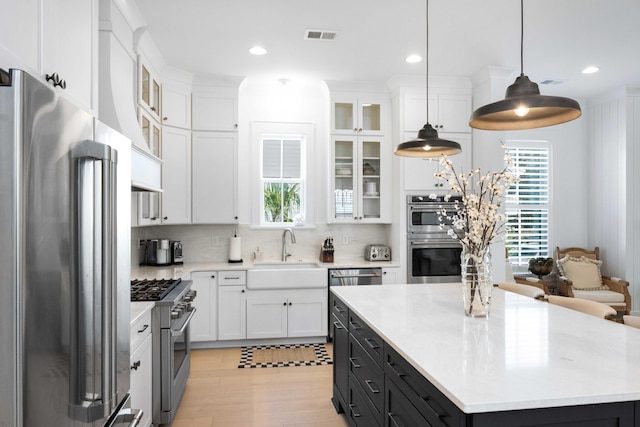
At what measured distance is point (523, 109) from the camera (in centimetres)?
178

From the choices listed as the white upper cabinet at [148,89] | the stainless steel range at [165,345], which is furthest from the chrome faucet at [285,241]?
the stainless steel range at [165,345]

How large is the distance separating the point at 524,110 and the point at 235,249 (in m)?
3.69

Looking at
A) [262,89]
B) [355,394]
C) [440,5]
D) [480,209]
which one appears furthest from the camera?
[262,89]

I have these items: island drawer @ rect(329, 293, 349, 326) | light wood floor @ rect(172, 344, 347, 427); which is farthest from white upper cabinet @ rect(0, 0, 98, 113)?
light wood floor @ rect(172, 344, 347, 427)

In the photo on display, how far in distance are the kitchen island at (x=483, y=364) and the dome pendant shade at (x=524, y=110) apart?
0.95 metres

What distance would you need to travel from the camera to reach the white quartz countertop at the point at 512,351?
4.21ft

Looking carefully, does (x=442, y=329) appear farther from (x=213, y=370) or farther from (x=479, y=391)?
(x=213, y=370)

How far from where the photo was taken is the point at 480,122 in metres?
2.10

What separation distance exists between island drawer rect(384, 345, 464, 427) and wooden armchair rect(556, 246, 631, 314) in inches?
168

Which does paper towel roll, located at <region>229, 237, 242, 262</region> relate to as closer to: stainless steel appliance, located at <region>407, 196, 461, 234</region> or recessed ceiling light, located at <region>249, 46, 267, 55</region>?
stainless steel appliance, located at <region>407, 196, 461, 234</region>

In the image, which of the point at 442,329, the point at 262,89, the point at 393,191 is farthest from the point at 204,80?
the point at 442,329

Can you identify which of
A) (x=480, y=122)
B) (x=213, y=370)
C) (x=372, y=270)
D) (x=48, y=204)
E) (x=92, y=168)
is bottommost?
(x=213, y=370)

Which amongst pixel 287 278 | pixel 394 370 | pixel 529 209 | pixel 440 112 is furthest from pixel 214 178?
pixel 529 209

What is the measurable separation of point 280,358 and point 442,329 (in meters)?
2.64
